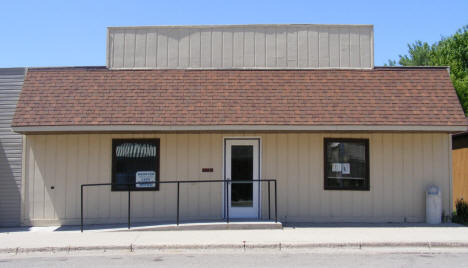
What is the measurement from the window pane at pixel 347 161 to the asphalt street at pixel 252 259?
3.72 m

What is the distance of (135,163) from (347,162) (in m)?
5.55

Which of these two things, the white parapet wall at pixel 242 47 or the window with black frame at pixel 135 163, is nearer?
the window with black frame at pixel 135 163

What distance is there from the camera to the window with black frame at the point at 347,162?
44.0 ft

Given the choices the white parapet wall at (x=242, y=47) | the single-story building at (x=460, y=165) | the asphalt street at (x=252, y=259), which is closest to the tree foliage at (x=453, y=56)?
the single-story building at (x=460, y=165)

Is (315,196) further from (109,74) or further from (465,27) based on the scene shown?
(465,27)

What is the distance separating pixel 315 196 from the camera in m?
13.3

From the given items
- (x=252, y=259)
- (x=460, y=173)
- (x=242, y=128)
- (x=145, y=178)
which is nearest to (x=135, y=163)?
(x=145, y=178)

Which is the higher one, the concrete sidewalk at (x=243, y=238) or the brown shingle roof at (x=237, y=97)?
the brown shingle roof at (x=237, y=97)

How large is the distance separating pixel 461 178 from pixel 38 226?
44.2ft

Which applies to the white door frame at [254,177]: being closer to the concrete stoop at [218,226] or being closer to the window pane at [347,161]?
the concrete stoop at [218,226]

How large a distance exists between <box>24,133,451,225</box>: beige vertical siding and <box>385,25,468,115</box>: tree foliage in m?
18.5

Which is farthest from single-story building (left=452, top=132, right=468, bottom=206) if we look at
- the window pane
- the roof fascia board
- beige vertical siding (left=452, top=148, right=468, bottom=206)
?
the window pane

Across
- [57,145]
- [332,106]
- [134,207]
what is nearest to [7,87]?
[57,145]

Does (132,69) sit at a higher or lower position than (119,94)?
higher
